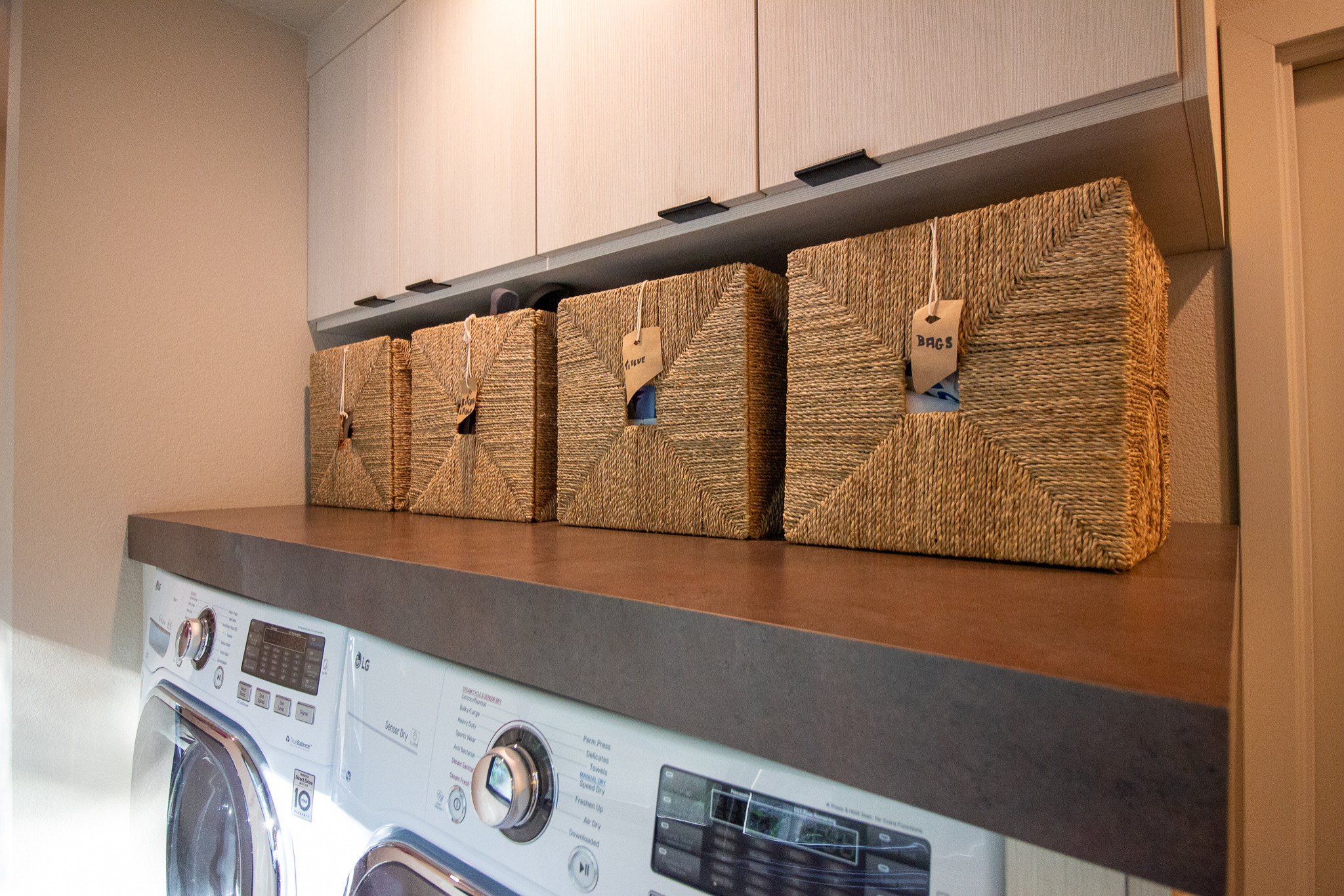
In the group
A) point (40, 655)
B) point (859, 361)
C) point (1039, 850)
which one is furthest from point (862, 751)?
point (40, 655)

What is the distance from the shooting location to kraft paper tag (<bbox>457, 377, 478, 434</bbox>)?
117cm

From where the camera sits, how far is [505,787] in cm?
55

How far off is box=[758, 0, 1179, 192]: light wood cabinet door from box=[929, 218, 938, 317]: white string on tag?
11cm

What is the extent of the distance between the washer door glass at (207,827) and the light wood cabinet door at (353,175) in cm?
89

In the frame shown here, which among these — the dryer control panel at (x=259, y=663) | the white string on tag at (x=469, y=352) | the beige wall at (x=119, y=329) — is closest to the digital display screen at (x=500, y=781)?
the dryer control panel at (x=259, y=663)

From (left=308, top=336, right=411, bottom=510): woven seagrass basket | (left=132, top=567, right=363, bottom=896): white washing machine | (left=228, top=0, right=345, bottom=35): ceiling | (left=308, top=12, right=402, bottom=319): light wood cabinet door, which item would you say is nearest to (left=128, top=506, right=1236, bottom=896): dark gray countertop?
(left=132, top=567, right=363, bottom=896): white washing machine

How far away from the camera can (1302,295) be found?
92cm

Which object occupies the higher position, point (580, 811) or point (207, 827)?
point (580, 811)

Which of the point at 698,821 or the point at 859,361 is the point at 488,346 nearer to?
the point at 859,361

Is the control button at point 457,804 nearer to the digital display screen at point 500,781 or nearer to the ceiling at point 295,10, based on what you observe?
the digital display screen at point 500,781

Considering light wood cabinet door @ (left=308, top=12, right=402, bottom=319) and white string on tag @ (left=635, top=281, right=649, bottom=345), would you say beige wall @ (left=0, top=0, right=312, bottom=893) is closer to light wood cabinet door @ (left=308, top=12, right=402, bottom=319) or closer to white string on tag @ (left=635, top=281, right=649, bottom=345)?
light wood cabinet door @ (left=308, top=12, right=402, bottom=319)

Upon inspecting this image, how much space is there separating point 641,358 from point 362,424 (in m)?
0.77

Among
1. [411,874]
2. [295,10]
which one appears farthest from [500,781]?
[295,10]

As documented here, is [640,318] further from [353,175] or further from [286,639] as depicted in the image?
[353,175]
